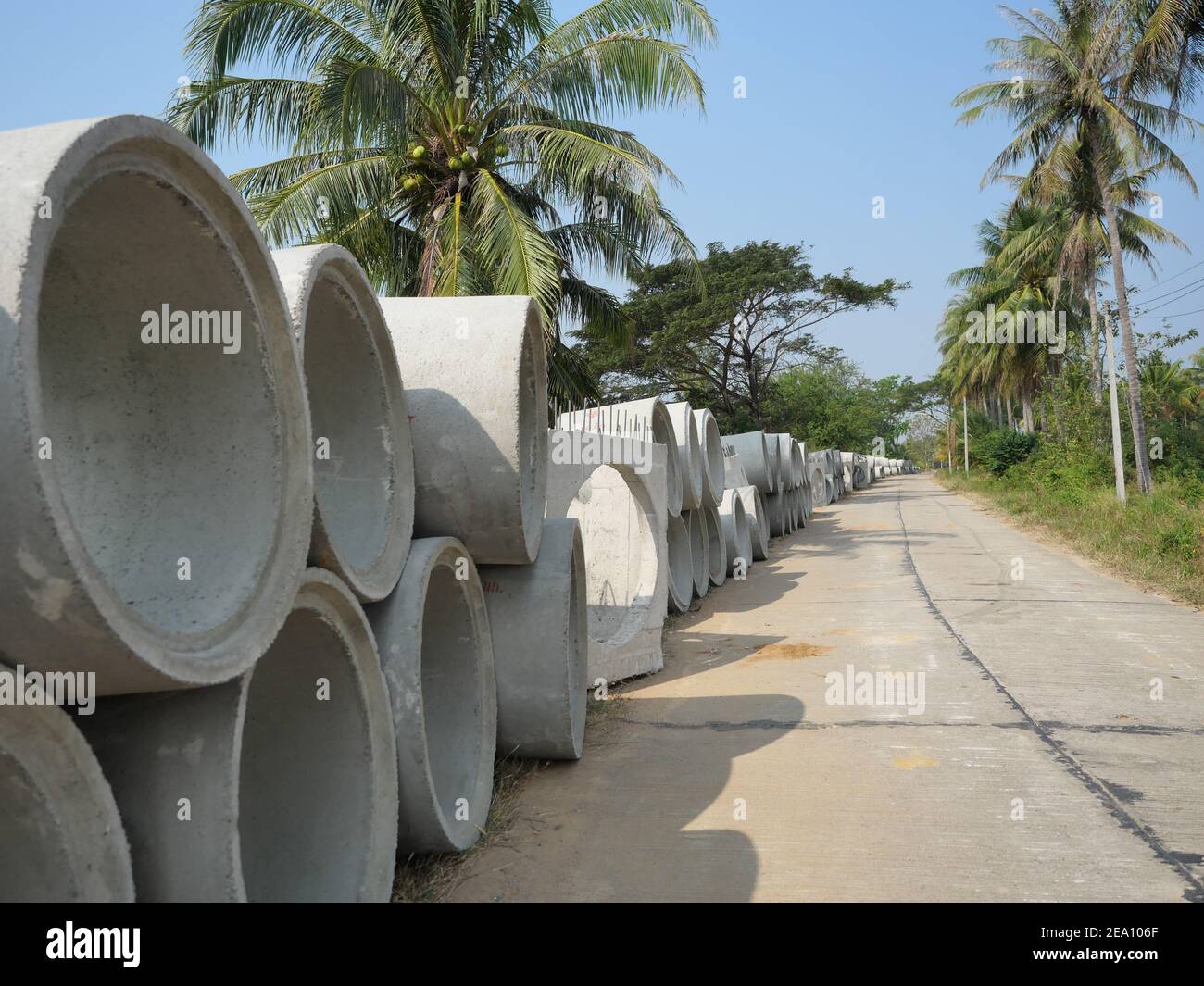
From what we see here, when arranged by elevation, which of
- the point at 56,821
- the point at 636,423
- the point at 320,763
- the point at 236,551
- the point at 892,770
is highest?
the point at 636,423

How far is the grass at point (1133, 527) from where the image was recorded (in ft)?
29.6

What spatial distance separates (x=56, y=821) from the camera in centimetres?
165

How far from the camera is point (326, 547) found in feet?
8.80

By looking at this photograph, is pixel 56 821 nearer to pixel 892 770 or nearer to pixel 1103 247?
pixel 892 770

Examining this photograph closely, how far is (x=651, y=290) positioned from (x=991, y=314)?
12860 mm

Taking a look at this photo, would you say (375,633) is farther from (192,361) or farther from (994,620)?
(994,620)

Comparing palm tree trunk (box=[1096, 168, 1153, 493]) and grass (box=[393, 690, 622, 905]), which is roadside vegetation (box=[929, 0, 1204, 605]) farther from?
grass (box=[393, 690, 622, 905])

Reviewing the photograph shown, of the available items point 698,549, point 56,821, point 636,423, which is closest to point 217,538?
point 56,821

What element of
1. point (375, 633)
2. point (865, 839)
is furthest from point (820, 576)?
point (375, 633)

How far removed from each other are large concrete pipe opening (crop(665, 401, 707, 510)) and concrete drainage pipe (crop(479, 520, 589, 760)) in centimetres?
464

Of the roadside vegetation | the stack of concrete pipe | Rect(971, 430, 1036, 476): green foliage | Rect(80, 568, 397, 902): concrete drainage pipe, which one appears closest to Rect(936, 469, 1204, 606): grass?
the roadside vegetation

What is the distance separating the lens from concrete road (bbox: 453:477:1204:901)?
3174 millimetres

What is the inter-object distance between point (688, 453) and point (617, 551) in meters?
2.12

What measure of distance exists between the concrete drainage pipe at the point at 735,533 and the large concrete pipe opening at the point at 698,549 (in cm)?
67
